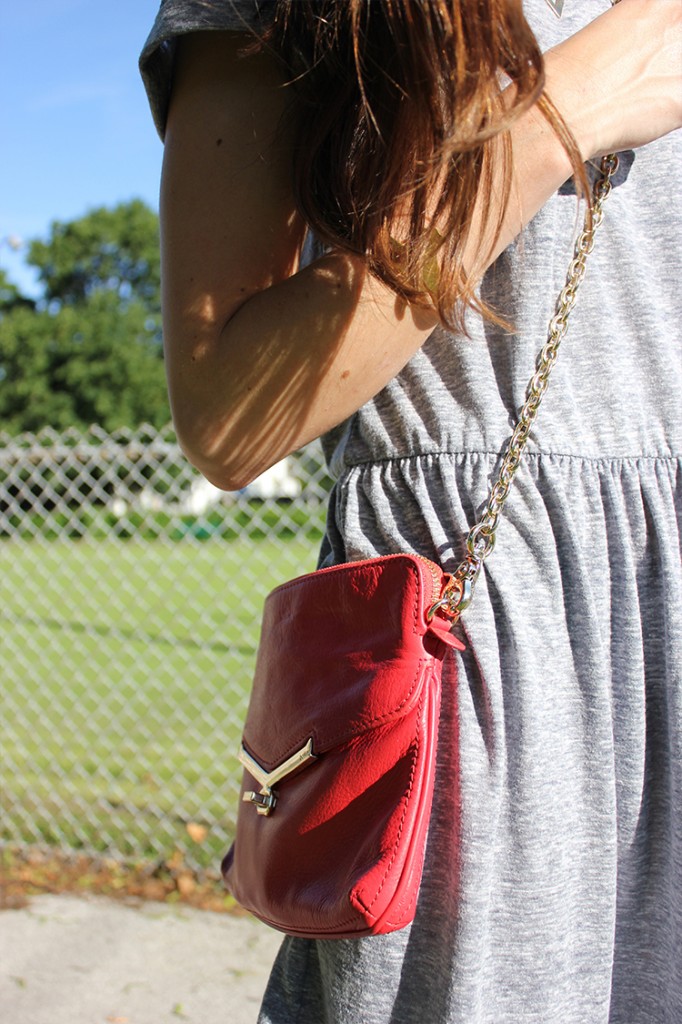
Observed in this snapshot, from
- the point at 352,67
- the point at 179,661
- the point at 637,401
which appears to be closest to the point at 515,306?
the point at 637,401

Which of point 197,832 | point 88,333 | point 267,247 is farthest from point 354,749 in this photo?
point 88,333

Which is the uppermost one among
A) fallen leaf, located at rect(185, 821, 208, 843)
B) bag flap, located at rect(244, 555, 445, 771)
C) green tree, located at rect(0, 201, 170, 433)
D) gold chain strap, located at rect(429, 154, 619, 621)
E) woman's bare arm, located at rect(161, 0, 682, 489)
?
green tree, located at rect(0, 201, 170, 433)

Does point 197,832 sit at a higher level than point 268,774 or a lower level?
lower

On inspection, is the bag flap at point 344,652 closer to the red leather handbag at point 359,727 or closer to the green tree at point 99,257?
the red leather handbag at point 359,727

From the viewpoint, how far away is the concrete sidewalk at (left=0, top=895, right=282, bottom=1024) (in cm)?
251

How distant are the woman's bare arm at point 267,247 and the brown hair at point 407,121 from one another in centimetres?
3

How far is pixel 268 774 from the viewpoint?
902 mm

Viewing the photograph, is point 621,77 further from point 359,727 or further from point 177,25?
point 359,727

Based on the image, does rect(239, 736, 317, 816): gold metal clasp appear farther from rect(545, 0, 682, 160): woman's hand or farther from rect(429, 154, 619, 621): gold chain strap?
rect(545, 0, 682, 160): woman's hand

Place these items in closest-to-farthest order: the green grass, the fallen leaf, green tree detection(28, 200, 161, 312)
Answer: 1. the fallen leaf
2. the green grass
3. green tree detection(28, 200, 161, 312)

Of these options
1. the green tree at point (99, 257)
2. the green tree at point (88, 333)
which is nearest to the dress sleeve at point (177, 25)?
the green tree at point (88, 333)

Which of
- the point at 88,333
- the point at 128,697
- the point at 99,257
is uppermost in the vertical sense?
the point at 99,257

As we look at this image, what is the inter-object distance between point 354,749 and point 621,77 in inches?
24.0

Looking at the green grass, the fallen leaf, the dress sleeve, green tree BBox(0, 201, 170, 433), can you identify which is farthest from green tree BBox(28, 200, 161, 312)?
the dress sleeve
